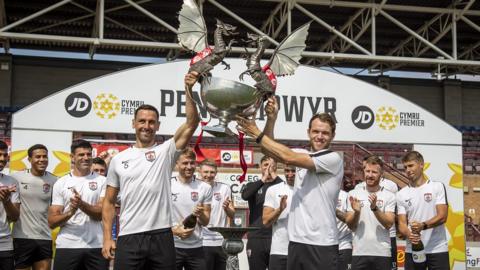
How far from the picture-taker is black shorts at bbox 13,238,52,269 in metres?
7.69

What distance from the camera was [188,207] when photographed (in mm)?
7523

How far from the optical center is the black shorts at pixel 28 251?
25.2ft

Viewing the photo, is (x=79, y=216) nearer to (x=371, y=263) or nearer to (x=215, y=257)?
(x=215, y=257)

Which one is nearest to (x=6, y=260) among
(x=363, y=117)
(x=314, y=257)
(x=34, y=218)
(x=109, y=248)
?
(x=34, y=218)

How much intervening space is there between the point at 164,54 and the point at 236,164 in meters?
10.6

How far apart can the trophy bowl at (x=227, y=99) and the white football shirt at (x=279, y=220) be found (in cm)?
285

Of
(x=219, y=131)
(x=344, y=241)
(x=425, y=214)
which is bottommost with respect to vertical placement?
(x=344, y=241)

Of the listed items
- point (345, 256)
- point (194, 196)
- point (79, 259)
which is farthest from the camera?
point (345, 256)

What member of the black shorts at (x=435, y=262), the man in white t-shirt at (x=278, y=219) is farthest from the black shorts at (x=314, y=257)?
the black shorts at (x=435, y=262)

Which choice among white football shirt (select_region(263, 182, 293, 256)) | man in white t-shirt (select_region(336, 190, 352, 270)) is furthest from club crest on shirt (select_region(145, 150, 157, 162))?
man in white t-shirt (select_region(336, 190, 352, 270))

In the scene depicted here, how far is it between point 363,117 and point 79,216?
6.19 m

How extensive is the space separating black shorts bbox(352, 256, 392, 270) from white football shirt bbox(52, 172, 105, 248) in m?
2.94

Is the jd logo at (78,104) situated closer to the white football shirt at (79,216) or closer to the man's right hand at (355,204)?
the white football shirt at (79,216)

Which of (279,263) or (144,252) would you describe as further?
(279,263)
